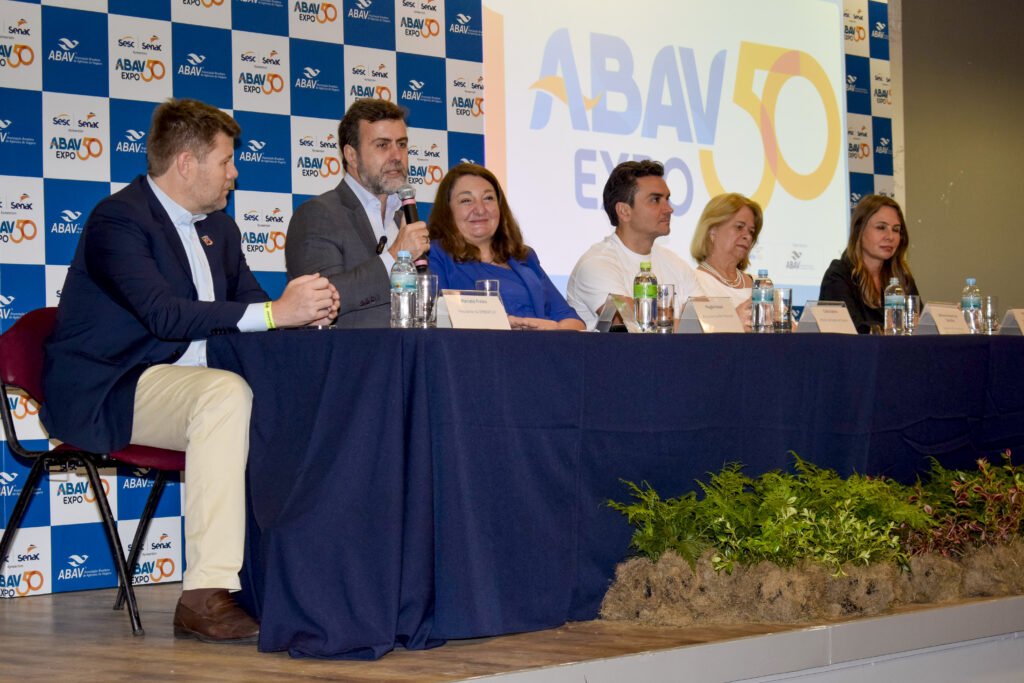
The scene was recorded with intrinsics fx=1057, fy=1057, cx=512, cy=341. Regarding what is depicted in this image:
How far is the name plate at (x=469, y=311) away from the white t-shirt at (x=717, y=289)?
1.70 meters

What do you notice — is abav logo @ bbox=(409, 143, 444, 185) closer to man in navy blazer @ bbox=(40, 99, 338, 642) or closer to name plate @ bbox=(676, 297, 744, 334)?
man in navy blazer @ bbox=(40, 99, 338, 642)

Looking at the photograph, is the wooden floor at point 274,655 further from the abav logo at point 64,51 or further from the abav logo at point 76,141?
the abav logo at point 64,51

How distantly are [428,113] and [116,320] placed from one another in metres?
2.17

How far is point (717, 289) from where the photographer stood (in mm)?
3973

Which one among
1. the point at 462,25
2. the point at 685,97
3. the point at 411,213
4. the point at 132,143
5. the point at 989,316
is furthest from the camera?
the point at 685,97

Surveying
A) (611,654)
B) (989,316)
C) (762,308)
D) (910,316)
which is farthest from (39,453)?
(989,316)

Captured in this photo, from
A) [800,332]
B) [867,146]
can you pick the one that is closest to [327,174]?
[800,332]

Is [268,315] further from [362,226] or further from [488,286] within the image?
[362,226]

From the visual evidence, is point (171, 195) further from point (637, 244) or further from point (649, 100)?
point (649, 100)

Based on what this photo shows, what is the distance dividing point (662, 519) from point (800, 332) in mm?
668

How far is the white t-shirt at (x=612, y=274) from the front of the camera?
3635mm

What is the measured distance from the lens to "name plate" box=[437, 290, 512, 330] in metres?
2.35

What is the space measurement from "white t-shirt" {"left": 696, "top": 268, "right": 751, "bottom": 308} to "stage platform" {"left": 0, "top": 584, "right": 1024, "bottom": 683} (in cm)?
157

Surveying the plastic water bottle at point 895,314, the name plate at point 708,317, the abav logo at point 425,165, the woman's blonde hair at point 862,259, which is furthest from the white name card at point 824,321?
the abav logo at point 425,165
